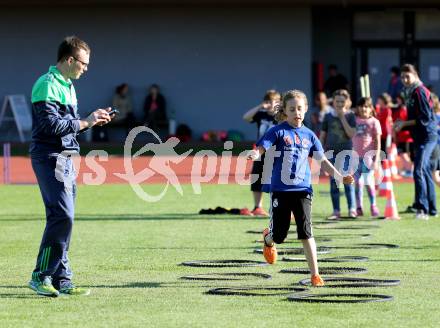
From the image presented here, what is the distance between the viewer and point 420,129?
16.8m

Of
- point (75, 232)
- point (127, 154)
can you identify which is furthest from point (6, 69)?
point (75, 232)

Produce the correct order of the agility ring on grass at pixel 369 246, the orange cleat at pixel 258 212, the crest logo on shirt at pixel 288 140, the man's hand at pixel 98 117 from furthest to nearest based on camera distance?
the orange cleat at pixel 258 212
the agility ring on grass at pixel 369 246
the crest logo on shirt at pixel 288 140
the man's hand at pixel 98 117

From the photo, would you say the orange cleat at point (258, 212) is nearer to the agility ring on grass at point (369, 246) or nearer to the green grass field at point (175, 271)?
the green grass field at point (175, 271)

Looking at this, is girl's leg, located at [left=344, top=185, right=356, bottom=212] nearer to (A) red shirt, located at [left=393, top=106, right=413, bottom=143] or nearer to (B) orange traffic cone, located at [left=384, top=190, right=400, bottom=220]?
(B) orange traffic cone, located at [left=384, top=190, right=400, bottom=220]

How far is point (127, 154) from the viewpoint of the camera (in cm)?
3105

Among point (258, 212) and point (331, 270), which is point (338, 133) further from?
point (331, 270)

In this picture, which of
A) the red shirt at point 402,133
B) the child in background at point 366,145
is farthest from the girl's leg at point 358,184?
the red shirt at point 402,133

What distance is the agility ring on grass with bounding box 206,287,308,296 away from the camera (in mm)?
9578

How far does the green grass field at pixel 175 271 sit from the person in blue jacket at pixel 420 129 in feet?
1.64

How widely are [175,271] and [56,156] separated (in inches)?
87.1

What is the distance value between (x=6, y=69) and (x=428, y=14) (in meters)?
13.9

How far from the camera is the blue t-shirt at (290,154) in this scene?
33.9ft

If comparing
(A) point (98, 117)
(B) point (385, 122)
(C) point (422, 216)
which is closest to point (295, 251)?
(A) point (98, 117)

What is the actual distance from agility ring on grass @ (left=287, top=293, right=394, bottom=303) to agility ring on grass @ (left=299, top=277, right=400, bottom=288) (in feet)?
2.00
